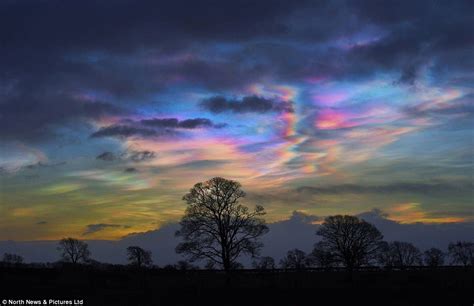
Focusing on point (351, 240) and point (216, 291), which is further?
point (351, 240)

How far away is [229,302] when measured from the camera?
4381 cm

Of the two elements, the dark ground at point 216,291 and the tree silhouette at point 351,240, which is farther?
the tree silhouette at point 351,240

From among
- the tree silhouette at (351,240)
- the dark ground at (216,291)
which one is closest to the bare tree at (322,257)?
the tree silhouette at (351,240)

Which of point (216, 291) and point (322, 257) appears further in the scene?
point (322, 257)

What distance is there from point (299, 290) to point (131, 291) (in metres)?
16.0

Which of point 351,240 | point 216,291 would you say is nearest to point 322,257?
point 351,240

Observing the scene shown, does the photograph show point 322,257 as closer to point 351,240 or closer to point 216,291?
point 351,240

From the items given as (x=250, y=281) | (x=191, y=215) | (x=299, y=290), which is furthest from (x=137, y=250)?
(x=299, y=290)

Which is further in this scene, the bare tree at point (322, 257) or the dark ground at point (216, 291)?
the bare tree at point (322, 257)

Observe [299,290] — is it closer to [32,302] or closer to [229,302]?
[229,302]

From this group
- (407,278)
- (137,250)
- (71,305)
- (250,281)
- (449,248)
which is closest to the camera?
(71,305)

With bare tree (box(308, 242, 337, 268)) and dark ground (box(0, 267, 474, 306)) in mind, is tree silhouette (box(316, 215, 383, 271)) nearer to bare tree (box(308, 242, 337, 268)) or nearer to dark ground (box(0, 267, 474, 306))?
bare tree (box(308, 242, 337, 268))

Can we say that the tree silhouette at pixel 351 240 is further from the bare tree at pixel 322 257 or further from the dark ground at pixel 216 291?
the dark ground at pixel 216 291

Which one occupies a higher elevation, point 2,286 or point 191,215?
point 191,215
